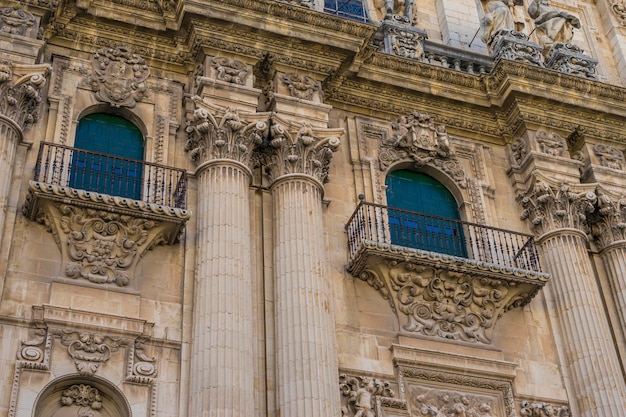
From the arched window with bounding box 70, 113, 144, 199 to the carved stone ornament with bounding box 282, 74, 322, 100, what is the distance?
2.91 m

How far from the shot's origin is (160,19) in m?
19.2

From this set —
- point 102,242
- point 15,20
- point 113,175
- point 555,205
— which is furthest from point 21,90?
point 555,205

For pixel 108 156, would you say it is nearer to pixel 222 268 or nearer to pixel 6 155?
pixel 6 155

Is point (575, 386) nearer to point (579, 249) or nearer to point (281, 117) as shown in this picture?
point (579, 249)

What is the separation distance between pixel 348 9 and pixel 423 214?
6425 mm

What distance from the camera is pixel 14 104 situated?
54.5 ft

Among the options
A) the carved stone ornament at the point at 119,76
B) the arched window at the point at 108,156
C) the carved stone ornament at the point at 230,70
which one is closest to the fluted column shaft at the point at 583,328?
the carved stone ornament at the point at 230,70

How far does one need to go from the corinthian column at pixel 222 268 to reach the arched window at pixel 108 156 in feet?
3.49

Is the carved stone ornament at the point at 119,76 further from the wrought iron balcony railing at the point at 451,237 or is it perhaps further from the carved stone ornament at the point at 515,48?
the carved stone ornament at the point at 515,48

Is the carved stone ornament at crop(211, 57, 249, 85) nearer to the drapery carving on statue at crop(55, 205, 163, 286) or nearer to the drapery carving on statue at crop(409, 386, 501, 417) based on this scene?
the drapery carving on statue at crop(55, 205, 163, 286)

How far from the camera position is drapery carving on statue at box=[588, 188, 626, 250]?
20094 millimetres

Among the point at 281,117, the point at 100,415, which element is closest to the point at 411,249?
the point at 281,117

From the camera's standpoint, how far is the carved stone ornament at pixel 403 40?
70.0 ft

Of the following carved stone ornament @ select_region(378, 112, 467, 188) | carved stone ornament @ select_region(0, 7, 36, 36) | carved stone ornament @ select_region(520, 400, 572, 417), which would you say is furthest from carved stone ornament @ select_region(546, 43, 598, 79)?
carved stone ornament @ select_region(0, 7, 36, 36)
